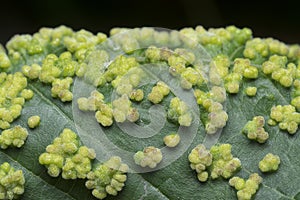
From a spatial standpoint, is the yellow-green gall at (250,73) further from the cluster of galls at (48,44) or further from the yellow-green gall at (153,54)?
the cluster of galls at (48,44)

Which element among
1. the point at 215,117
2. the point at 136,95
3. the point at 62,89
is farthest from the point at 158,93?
the point at 62,89

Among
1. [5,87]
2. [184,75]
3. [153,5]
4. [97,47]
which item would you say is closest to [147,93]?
[184,75]

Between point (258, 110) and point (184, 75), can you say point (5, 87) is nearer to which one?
point (184, 75)

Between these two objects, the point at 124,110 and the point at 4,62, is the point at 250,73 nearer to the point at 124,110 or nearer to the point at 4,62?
the point at 124,110

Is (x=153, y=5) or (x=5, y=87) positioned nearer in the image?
(x=5, y=87)

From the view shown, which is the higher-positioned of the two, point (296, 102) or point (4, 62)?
point (296, 102)

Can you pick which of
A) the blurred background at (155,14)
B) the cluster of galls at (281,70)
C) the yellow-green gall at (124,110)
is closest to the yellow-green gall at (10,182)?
the yellow-green gall at (124,110)
